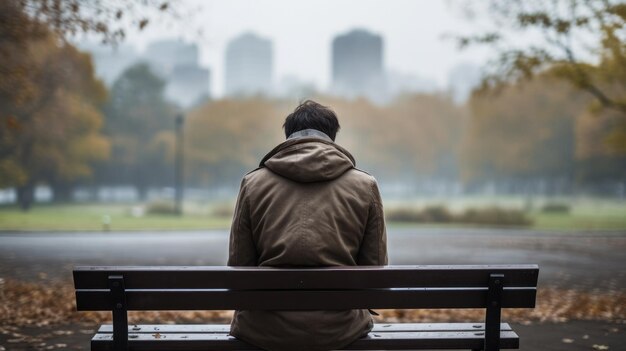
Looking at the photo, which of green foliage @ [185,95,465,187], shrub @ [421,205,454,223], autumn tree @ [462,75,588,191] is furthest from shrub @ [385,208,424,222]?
green foliage @ [185,95,465,187]

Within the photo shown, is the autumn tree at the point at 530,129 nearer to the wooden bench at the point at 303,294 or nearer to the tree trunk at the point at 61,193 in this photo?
the tree trunk at the point at 61,193

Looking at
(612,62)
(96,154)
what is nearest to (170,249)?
(612,62)

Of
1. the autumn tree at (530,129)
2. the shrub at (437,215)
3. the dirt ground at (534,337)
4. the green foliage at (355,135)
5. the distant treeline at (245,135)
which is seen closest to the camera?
the dirt ground at (534,337)

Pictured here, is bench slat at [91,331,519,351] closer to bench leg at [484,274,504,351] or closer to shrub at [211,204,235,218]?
bench leg at [484,274,504,351]

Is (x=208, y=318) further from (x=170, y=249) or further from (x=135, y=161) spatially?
(x=135, y=161)

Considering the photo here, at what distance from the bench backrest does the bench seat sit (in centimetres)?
22

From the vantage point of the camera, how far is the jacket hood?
10.1 feet

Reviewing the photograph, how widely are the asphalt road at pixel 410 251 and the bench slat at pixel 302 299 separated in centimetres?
907

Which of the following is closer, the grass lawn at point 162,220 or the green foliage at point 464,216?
the grass lawn at point 162,220

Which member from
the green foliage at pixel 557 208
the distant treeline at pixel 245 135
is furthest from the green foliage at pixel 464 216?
the distant treeline at pixel 245 135

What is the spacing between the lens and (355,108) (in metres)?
67.4

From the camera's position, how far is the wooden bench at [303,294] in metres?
3.12

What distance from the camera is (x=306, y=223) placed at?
120 inches

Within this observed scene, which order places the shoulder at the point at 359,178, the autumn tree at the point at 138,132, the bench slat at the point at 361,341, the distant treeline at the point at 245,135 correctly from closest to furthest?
1. the shoulder at the point at 359,178
2. the bench slat at the point at 361,341
3. the distant treeline at the point at 245,135
4. the autumn tree at the point at 138,132
